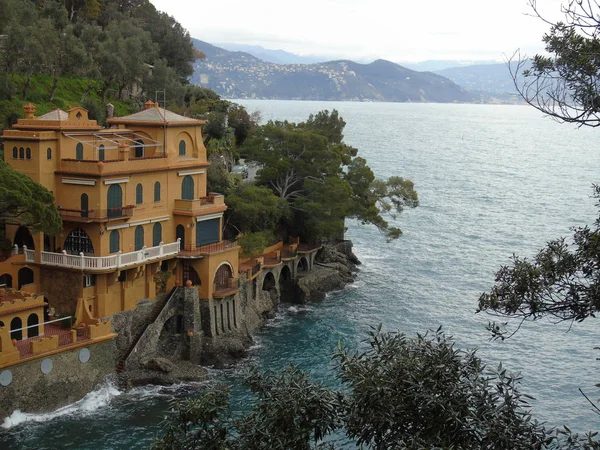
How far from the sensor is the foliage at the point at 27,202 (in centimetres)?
3366

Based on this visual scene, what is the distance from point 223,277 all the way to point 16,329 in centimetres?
1253

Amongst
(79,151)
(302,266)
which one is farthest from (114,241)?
(302,266)

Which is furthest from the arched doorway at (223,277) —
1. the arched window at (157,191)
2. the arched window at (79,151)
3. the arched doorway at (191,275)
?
the arched window at (79,151)

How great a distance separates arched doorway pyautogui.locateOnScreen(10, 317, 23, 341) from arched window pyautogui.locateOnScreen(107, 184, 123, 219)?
21.1ft

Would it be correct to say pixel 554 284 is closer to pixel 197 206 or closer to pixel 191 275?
pixel 191 275

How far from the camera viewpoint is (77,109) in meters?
40.4

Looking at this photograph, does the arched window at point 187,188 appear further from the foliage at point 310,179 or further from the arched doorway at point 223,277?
the foliage at point 310,179

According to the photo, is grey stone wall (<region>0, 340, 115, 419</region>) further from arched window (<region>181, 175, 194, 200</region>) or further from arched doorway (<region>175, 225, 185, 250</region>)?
arched window (<region>181, 175, 194, 200</region>)

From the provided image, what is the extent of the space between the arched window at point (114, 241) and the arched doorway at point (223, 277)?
627 centimetres

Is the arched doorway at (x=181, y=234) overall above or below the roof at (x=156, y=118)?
below

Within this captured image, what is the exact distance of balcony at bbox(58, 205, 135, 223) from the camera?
3788cm

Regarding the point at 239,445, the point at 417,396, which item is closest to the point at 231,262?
the point at 239,445

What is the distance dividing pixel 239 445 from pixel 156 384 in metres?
19.4

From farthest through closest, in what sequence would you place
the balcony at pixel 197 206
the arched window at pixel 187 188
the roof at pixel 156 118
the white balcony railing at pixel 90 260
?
the arched window at pixel 187 188
the roof at pixel 156 118
the balcony at pixel 197 206
the white balcony railing at pixel 90 260
